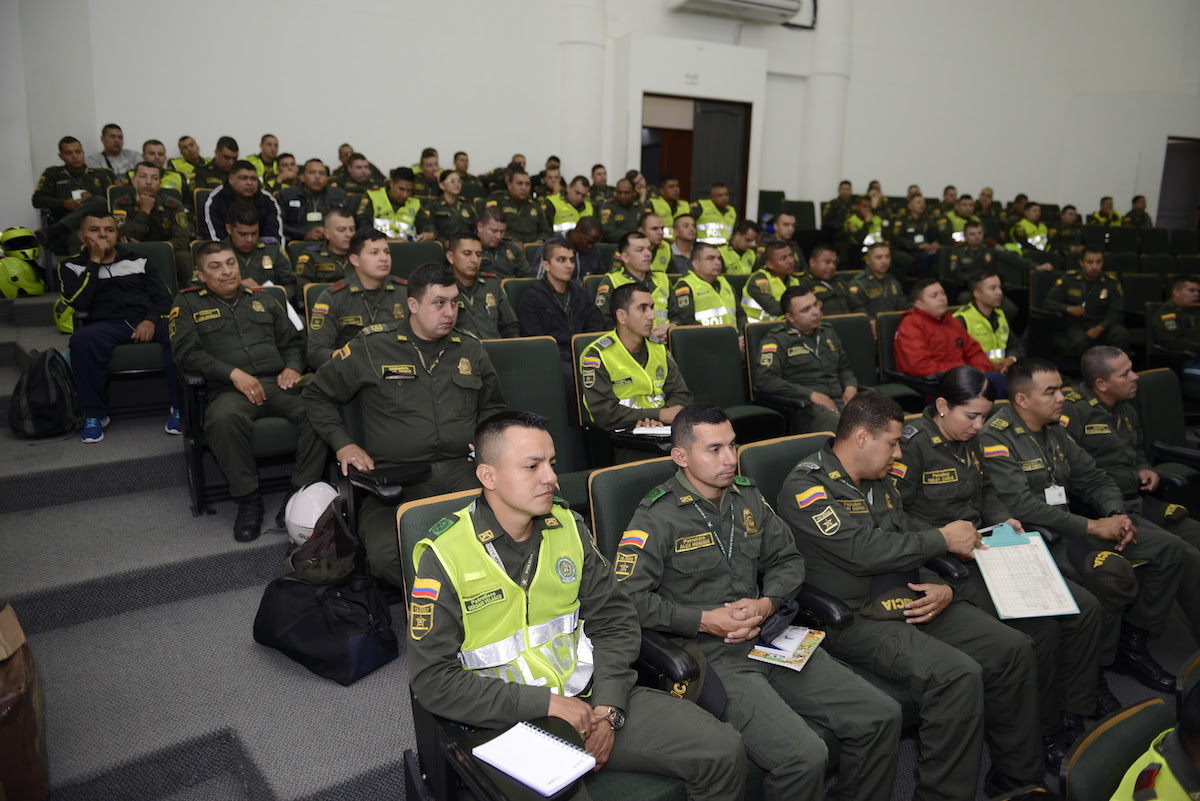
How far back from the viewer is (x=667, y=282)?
4.89 metres

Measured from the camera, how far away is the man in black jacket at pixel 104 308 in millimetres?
3441

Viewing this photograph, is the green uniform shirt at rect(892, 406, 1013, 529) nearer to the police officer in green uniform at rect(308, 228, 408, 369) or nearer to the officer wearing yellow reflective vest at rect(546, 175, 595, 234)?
→ the police officer in green uniform at rect(308, 228, 408, 369)

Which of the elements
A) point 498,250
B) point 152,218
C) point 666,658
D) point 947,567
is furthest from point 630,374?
point 152,218

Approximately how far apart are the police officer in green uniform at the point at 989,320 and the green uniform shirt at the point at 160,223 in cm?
495

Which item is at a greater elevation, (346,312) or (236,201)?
(236,201)

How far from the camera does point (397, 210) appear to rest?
6352 millimetres

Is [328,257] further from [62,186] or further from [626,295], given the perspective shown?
[62,186]

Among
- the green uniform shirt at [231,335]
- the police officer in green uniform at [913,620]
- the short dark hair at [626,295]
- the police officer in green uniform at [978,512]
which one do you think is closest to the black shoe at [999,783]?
the police officer in green uniform at [913,620]

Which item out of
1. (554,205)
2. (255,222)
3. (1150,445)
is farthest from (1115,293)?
(255,222)

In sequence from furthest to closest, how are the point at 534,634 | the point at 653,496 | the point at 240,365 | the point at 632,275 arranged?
the point at 632,275 → the point at 240,365 → the point at 653,496 → the point at 534,634

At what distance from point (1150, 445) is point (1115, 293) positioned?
3.01m

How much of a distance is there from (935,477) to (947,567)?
399 millimetres

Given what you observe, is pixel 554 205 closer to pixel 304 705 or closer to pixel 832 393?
pixel 832 393

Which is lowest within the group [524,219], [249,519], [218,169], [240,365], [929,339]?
[249,519]
